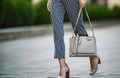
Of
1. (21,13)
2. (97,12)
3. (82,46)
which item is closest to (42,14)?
(21,13)

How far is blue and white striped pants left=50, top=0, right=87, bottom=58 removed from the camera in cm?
645

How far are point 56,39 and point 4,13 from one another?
1396cm

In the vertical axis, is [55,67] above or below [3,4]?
below

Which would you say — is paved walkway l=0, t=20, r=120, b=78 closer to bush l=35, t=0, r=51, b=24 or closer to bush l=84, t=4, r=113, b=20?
→ bush l=35, t=0, r=51, b=24

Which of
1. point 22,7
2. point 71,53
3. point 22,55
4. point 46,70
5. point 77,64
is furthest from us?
point 22,7

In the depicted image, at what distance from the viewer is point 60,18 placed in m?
6.48

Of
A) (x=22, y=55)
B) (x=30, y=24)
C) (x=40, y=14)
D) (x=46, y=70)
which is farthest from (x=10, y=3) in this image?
(x=46, y=70)

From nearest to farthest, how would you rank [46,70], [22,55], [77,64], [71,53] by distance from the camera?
[71,53]
[46,70]
[77,64]
[22,55]

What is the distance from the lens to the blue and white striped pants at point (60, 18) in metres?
6.45

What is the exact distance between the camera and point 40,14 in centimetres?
2505

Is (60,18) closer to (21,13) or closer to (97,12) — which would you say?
(21,13)

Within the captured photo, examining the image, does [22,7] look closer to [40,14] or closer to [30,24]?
[30,24]

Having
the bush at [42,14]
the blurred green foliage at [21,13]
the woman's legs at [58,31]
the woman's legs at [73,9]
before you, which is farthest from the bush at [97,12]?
the woman's legs at [58,31]

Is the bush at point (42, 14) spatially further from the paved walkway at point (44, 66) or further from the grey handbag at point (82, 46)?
the grey handbag at point (82, 46)
